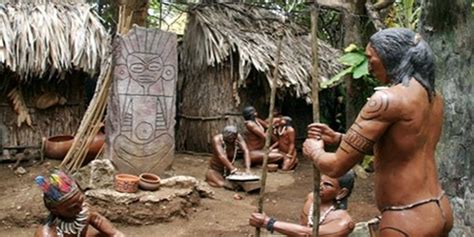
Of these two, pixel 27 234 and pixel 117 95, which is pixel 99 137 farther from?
pixel 27 234

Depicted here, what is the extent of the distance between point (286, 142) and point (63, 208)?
21.4 ft

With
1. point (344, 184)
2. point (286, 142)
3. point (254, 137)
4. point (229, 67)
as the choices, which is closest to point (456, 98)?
point (344, 184)

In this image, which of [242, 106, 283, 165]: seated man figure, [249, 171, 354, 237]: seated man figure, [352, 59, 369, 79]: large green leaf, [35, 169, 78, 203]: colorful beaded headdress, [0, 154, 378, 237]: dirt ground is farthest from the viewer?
[242, 106, 283, 165]: seated man figure

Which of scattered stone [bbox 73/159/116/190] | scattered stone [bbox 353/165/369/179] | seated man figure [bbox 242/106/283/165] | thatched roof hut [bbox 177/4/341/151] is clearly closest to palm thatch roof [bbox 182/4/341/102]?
thatched roof hut [bbox 177/4/341/151]

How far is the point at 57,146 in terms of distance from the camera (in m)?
7.80

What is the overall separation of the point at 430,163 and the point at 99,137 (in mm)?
5500

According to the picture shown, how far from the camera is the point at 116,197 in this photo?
582cm

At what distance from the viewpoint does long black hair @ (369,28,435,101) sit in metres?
2.44

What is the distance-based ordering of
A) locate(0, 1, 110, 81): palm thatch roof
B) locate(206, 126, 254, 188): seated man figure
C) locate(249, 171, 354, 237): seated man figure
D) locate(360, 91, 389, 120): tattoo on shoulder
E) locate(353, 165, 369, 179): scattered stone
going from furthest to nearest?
locate(353, 165, 369, 179): scattered stone → locate(206, 126, 254, 188): seated man figure → locate(0, 1, 110, 81): palm thatch roof → locate(249, 171, 354, 237): seated man figure → locate(360, 91, 389, 120): tattoo on shoulder

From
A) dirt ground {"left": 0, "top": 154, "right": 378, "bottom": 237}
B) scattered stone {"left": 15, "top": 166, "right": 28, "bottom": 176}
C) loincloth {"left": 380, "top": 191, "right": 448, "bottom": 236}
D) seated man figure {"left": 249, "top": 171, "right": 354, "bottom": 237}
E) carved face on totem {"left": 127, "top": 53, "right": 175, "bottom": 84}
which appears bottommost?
dirt ground {"left": 0, "top": 154, "right": 378, "bottom": 237}

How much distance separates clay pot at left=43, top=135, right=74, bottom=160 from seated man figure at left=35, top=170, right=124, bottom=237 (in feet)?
15.0

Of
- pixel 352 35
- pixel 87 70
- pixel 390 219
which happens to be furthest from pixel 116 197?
pixel 352 35

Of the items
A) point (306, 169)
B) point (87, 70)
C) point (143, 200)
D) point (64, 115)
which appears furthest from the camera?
point (306, 169)

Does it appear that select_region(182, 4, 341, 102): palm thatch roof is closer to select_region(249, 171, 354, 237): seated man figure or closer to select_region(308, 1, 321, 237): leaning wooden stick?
select_region(249, 171, 354, 237): seated man figure
